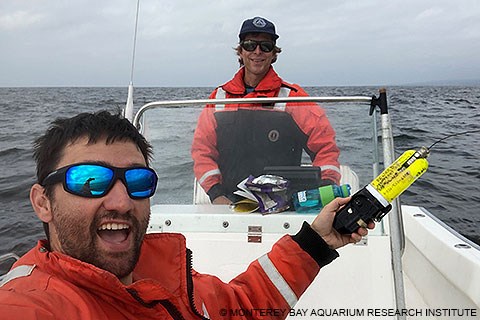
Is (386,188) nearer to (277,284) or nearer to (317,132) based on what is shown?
(277,284)

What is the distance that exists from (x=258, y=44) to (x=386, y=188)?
1.93 meters

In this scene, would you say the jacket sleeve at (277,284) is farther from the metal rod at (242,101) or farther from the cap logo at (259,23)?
the cap logo at (259,23)

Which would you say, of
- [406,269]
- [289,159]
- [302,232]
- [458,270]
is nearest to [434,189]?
[406,269]

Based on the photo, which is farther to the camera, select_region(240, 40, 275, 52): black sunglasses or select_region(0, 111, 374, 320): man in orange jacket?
select_region(240, 40, 275, 52): black sunglasses

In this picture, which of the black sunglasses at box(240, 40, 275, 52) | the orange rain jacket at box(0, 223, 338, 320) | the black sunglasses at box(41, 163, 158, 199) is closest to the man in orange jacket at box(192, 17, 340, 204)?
the black sunglasses at box(240, 40, 275, 52)

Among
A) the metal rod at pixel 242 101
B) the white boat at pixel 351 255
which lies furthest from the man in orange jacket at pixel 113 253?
the metal rod at pixel 242 101

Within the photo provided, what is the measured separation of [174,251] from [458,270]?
1.83 metres

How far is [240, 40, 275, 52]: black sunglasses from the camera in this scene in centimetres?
308

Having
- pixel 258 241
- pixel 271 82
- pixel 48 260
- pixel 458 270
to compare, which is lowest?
pixel 458 270

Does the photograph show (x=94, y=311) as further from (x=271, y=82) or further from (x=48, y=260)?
(x=271, y=82)

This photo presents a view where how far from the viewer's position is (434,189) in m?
6.90

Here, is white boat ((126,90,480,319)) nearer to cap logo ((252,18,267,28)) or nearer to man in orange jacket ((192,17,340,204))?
man in orange jacket ((192,17,340,204))

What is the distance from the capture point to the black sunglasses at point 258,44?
10.1 feet

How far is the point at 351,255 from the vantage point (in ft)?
6.84
